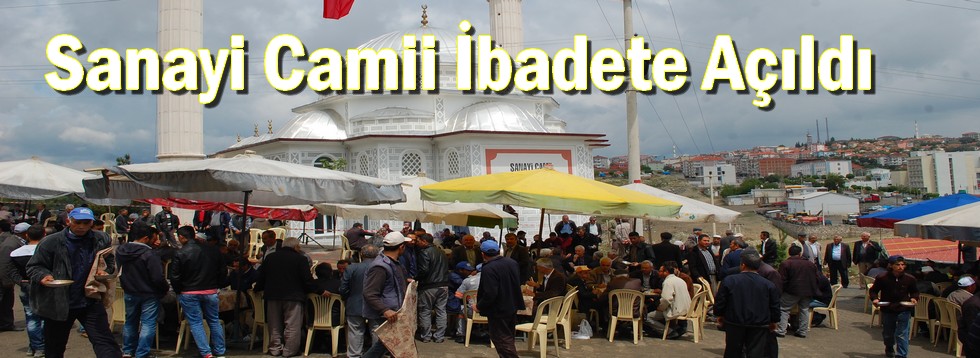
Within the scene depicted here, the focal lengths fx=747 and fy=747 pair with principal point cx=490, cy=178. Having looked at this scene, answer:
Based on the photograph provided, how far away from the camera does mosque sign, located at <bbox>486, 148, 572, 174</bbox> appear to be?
2547cm

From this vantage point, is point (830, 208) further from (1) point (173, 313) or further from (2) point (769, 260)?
(1) point (173, 313)

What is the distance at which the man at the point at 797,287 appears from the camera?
9555 mm

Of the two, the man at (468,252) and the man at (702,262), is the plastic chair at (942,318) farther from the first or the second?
the man at (468,252)

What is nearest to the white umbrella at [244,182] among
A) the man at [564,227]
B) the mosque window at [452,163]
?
the man at [564,227]

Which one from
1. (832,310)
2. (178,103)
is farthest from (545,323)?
(178,103)

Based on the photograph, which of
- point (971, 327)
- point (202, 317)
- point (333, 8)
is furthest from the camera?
point (333, 8)

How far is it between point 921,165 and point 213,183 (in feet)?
502

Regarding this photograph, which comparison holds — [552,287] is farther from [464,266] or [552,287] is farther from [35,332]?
[35,332]

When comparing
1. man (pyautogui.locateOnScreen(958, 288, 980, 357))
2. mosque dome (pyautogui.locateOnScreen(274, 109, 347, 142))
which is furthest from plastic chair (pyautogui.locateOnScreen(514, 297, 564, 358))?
mosque dome (pyautogui.locateOnScreen(274, 109, 347, 142))

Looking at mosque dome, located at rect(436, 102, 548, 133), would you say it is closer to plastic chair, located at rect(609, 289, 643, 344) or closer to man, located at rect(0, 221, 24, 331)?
plastic chair, located at rect(609, 289, 643, 344)

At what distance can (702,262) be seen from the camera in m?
10.7

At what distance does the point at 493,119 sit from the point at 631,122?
7.14 meters

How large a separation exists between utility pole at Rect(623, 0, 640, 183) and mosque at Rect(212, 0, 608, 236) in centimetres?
581

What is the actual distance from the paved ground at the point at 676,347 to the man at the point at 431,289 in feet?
0.63
